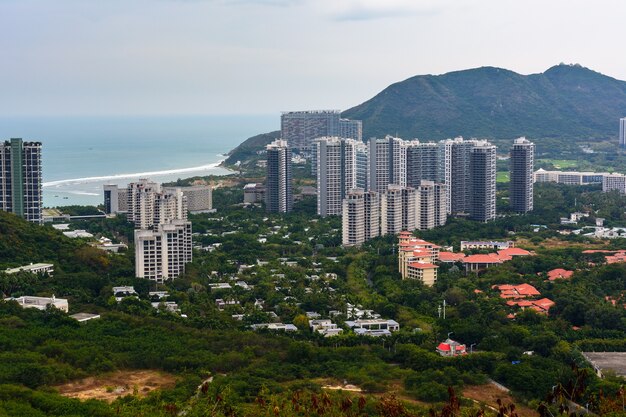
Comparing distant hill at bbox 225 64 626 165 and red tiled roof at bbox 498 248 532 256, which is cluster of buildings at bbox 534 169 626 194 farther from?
red tiled roof at bbox 498 248 532 256

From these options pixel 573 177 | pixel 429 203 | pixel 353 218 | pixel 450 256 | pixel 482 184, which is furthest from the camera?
pixel 573 177

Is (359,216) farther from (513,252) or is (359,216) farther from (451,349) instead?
(451,349)

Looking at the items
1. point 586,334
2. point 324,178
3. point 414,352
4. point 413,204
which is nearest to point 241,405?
point 414,352

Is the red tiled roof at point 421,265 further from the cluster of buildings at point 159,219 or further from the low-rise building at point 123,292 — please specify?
the low-rise building at point 123,292

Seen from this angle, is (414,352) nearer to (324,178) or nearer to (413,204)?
(413,204)

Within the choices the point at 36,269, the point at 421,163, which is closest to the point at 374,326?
the point at 36,269
